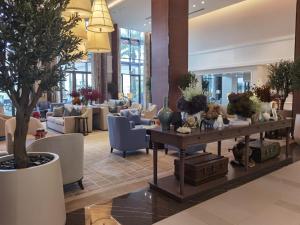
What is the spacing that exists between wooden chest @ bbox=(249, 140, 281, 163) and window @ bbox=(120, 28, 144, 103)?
11419 millimetres

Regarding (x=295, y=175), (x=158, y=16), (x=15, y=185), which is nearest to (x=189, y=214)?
(x=15, y=185)

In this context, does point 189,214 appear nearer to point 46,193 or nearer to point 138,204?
point 138,204

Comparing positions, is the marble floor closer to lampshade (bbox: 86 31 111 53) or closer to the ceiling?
lampshade (bbox: 86 31 111 53)

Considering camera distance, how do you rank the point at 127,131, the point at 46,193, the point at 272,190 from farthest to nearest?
the point at 127,131 < the point at 272,190 < the point at 46,193

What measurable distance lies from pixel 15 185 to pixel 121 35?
46.8 ft

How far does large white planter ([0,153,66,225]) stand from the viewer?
2084 millimetres

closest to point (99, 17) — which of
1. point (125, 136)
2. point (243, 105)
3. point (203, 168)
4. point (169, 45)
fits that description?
point (169, 45)

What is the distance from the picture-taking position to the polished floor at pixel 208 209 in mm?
2816

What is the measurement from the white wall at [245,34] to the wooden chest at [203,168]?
8.04 metres

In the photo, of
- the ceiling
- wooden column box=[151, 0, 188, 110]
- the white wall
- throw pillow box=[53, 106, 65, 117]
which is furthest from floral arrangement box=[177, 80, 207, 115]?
the white wall

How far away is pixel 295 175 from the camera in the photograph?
13.8ft

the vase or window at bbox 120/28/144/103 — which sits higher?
window at bbox 120/28/144/103

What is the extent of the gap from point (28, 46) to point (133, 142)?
3.69 metres

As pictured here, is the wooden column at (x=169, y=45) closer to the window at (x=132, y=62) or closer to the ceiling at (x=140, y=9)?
the ceiling at (x=140, y=9)
